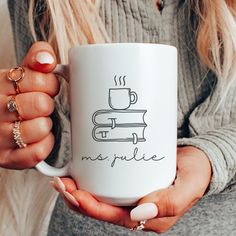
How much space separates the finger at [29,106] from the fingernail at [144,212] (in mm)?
131

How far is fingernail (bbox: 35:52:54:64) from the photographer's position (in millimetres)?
448

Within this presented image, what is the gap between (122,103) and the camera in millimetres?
417

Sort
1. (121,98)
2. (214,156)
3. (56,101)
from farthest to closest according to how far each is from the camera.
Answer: (56,101) < (214,156) < (121,98)

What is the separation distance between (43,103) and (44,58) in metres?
0.04

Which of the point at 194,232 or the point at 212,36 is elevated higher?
the point at 212,36

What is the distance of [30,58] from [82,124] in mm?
82

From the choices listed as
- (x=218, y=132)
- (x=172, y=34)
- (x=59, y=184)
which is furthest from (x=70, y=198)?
(x=172, y=34)

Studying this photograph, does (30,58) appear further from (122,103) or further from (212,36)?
(212,36)

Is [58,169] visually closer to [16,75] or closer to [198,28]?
[16,75]

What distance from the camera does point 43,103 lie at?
1.53 ft

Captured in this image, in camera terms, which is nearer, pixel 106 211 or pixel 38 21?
pixel 106 211

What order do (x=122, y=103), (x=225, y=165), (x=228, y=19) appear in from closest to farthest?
(x=122, y=103) → (x=225, y=165) → (x=228, y=19)

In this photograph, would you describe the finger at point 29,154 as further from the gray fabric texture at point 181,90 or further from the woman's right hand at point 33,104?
the gray fabric texture at point 181,90

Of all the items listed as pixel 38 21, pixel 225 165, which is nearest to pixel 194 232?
pixel 225 165
